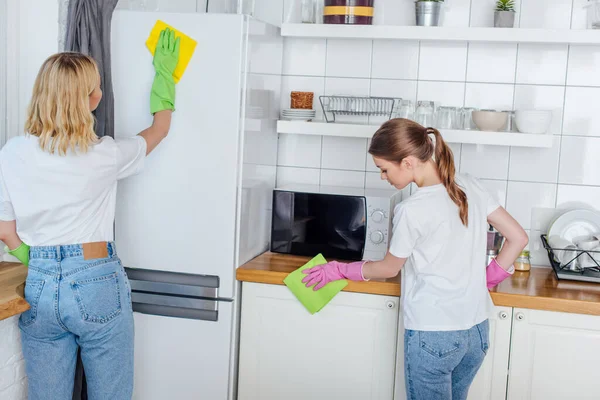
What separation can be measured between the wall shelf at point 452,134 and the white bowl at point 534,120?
0.04 meters

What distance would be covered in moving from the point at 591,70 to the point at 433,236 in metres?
1.21

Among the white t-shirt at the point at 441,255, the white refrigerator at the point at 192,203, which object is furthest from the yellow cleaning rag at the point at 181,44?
the white t-shirt at the point at 441,255

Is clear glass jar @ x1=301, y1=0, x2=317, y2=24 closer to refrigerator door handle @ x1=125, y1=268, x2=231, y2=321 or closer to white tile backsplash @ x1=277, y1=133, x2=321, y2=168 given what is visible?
white tile backsplash @ x1=277, y1=133, x2=321, y2=168

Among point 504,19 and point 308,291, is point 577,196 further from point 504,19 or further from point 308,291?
point 308,291

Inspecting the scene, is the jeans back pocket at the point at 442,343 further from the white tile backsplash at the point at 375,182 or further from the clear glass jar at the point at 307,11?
the clear glass jar at the point at 307,11

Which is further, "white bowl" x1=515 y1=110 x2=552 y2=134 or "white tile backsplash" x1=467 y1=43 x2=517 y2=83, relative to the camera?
"white tile backsplash" x1=467 y1=43 x2=517 y2=83

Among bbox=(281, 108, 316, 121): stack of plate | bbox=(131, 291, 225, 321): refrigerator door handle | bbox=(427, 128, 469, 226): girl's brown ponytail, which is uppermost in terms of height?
bbox=(281, 108, 316, 121): stack of plate

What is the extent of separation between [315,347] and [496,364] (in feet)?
2.05

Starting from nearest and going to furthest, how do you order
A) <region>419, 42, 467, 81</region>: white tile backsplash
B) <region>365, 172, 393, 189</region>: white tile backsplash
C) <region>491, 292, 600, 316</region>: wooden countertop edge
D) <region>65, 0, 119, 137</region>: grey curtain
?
1. <region>65, 0, 119, 137</region>: grey curtain
2. <region>491, 292, 600, 316</region>: wooden countertop edge
3. <region>419, 42, 467, 81</region>: white tile backsplash
4. <region>365, 172, 393, 189</region>: white tile backsplash

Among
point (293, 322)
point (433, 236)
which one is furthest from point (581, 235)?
point (293, 322)

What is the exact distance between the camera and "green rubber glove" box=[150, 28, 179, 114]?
7.92ft

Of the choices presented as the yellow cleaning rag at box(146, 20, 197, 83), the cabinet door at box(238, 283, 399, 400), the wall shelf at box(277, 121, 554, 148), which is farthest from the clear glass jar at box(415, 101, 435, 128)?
the yellow cleaning rag at box(146, 20, 197, 83)

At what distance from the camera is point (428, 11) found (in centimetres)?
273

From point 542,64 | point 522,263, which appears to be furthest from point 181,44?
point 522,263
